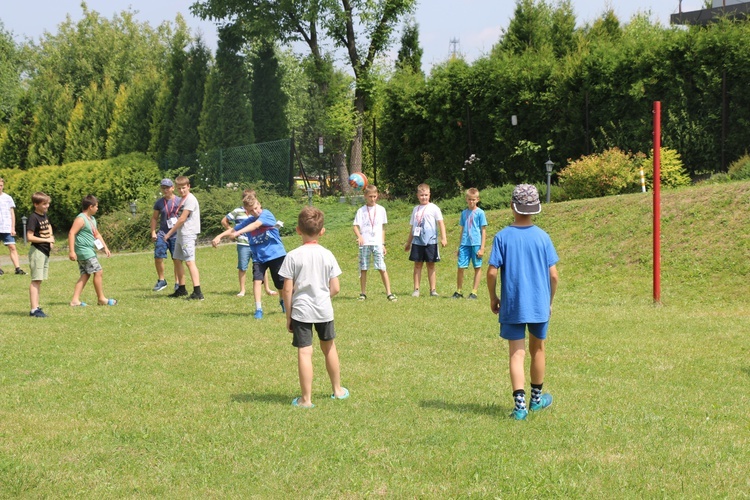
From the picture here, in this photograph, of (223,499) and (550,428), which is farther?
(550,428)

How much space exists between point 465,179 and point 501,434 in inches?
899

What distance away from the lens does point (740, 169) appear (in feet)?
67.4

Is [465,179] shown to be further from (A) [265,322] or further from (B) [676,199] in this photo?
(A) [265,322]

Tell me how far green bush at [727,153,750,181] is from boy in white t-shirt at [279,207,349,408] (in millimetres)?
15664

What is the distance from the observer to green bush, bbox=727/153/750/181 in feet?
65.6

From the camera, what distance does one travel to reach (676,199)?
18016mm

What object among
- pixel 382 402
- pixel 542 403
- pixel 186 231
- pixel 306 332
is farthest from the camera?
pixel 186 231

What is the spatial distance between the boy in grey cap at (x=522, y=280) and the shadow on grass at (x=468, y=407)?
202mm

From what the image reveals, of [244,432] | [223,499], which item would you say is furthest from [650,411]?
[223,499]

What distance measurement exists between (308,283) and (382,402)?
117 cm

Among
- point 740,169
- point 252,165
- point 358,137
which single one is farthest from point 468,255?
point 358,137

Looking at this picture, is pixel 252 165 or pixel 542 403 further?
pixel 252 165

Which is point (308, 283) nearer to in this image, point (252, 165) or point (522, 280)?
point (522, 280)

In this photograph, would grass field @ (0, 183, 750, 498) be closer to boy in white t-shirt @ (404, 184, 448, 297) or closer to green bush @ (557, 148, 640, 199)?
boy in white t-shirt @ (404, 184, 448, 297)
